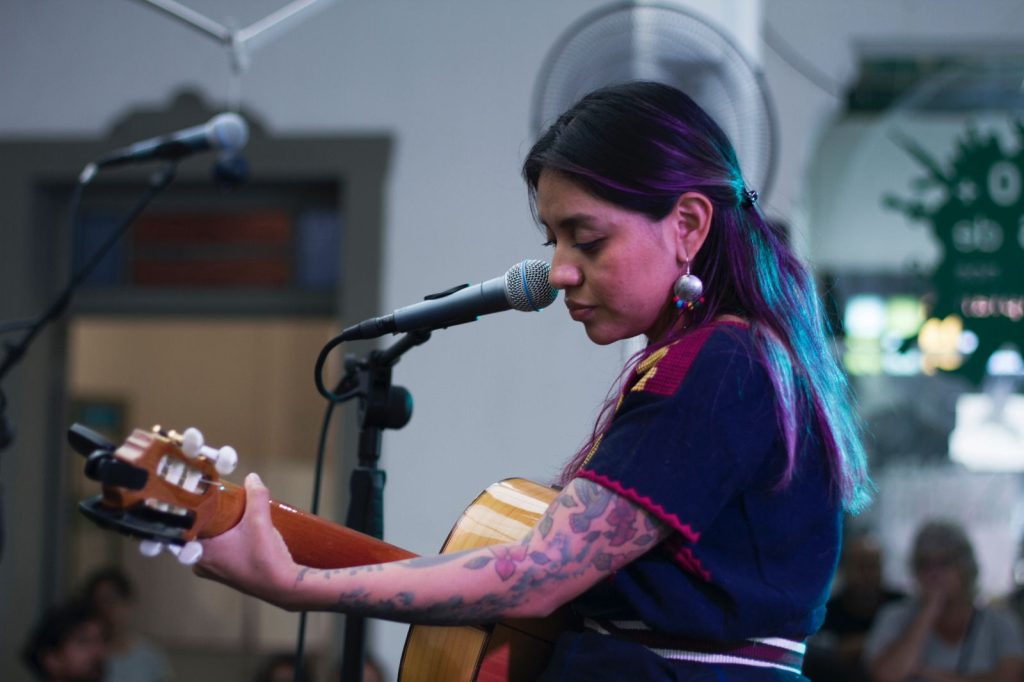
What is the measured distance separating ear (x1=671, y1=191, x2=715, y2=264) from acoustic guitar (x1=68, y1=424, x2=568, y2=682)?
408 mm

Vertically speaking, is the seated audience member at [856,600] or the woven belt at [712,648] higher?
the woven belt at [712,648]

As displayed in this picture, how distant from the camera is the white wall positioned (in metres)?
4.42

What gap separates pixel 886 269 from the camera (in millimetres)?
4332

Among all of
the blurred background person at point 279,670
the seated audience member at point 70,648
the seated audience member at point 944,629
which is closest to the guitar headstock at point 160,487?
the blurred background person at point 279,670

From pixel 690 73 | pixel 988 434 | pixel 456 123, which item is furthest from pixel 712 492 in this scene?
pixel 456 123

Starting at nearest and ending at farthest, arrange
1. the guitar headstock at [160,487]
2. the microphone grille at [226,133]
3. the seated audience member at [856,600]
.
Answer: the guitar headstock at [160,487], the microphone grille at [226,133], the seated audience member at [856,600]

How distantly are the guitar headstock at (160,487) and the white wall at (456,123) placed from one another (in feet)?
9.88

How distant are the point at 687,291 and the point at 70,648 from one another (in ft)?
11.2

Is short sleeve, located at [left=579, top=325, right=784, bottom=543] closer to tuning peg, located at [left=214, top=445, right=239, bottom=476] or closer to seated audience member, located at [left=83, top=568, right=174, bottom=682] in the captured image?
tuning peg, located at [left=214, top=445, right=239, bottom=476]

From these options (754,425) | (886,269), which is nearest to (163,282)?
(886,269)

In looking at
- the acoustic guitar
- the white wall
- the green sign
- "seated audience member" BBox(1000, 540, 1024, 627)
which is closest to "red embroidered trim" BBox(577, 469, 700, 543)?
the acoustic guitar

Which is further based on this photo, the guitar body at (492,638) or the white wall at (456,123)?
the white wall at (456,123)

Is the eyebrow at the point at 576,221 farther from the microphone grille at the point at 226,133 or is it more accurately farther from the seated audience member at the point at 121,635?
the seated audience member at the point at 121,635

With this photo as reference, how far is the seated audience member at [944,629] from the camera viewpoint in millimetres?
3900
